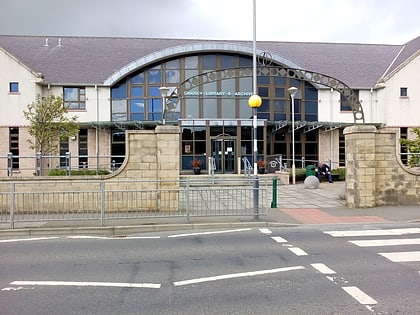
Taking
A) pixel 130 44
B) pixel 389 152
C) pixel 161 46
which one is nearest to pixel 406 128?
pixel 389 152

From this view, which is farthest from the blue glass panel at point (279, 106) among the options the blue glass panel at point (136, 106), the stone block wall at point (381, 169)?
the stone block wall at point (381, 169)

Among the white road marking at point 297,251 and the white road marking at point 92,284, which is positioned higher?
the white road marking at point 92,284

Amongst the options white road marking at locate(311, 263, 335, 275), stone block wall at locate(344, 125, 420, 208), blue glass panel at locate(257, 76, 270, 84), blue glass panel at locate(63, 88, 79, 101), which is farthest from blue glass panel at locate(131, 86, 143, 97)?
white road marking at locate(311, 263, 335, 275)

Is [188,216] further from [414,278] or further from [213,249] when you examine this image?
[414,278]

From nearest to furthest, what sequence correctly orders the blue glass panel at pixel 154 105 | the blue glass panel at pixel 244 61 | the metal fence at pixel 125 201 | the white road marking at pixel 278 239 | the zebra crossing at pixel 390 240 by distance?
the zebra crossing at pixel 390 240 → the white road marking at pixel 278 239 → the metal fence at pixel 125 201 → the blue glass panel at pixel 154 105 → the blue glass panel at pixel 244 61

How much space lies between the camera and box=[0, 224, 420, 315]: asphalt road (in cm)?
466

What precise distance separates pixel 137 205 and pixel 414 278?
8213mm

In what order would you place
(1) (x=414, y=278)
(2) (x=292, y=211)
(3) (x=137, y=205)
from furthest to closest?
(2) (x=292, y=211)
(3) (x=137, y=205)
(1) (x=414, y=278)

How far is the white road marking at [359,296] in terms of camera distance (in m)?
4.71

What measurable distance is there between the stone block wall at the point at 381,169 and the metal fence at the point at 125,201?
3.93m

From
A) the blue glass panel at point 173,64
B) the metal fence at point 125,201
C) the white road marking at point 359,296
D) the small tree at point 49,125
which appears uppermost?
the blue glass panel at point 173,64

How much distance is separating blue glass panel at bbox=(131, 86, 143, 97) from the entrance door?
287 inches

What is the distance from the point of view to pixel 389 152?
13648mm

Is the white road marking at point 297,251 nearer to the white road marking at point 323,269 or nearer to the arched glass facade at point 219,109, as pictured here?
the white road marking at point 323,269
